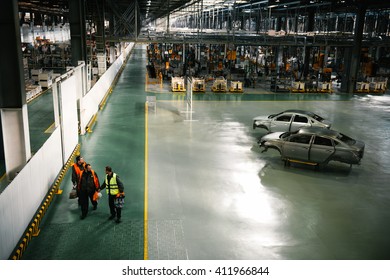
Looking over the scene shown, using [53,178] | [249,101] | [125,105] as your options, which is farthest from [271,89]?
[53,178]

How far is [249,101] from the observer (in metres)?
26.1

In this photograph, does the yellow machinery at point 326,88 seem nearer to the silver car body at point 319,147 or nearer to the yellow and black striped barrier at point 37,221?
the silver car body at point 319,147

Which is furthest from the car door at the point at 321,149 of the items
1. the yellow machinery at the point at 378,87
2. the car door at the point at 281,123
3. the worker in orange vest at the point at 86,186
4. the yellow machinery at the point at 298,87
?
the yellow machinery at the point at 378,87

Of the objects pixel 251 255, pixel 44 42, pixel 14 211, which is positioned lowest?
pixel 251 255

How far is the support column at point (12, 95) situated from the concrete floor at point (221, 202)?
1.63 meters

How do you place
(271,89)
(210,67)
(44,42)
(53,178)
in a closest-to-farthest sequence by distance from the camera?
(53,178), (271,89), (210,67), (44,42)

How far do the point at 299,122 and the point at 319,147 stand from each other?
362cm

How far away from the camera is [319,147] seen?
1294cm

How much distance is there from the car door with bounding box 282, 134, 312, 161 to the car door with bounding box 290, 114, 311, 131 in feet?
9.97

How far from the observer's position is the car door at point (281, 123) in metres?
16.5

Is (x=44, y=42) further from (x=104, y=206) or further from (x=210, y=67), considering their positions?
(x=104, y=206)

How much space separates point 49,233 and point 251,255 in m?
4.58

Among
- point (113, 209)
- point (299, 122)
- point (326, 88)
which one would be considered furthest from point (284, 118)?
point (326, 88)

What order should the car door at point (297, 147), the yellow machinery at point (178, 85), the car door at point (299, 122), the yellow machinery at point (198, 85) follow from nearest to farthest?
1. the car door at point (297, 147)
2. the car door at point (299, 122)
3. the yellow machinery at point (178, 85)
4. the yellow machinery at point (198, 85)
